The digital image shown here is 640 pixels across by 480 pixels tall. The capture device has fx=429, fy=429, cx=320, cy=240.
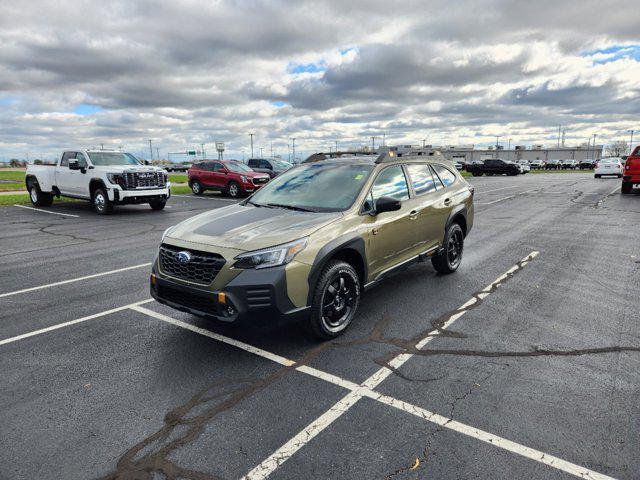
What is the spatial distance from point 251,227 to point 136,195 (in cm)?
1136

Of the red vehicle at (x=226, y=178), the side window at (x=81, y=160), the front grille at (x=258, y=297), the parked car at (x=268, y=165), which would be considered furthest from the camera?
the parked car at (x=268, y=165)

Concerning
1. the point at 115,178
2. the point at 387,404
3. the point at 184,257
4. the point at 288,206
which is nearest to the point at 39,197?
the point at 115,178

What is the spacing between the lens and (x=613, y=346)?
3898 mm

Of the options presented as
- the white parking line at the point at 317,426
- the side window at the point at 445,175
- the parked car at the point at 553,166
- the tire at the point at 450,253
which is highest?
the side window at the point at 445,175

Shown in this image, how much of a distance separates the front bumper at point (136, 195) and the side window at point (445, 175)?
10.8 metres

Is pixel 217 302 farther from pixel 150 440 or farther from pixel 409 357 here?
pixel 409 357

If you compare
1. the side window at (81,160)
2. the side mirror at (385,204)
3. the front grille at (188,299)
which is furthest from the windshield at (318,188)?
the side window at (81,160)

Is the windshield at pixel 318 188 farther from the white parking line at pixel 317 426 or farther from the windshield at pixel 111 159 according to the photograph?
the windshield at pixel 111 159

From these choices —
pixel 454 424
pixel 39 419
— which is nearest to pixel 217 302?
pixel 39 419

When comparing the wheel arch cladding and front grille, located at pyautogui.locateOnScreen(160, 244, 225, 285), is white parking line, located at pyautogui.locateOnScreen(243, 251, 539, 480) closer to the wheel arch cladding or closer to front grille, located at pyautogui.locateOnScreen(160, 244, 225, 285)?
the wheel arch cladding

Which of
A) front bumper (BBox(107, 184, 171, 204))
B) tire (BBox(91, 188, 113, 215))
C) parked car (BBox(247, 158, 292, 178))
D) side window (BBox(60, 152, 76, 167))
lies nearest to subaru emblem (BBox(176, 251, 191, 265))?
front bumper (BBox(107, 184, 171, 204))

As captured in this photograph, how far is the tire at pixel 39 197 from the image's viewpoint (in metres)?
16.1

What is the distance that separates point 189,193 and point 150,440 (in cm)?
2196

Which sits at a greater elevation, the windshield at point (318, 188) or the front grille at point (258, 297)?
the windshield at point (318, 188)
